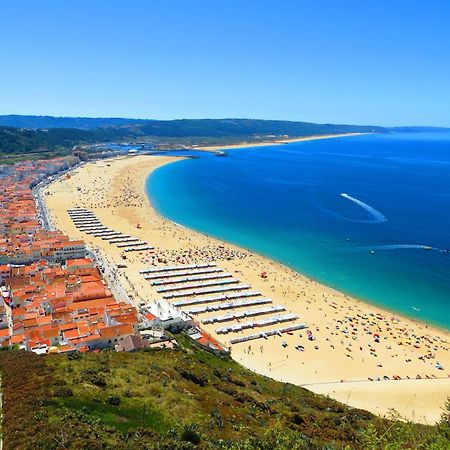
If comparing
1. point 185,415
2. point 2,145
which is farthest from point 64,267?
point 2,145

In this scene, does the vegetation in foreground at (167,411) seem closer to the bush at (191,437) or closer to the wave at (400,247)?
the bush at (191,437)

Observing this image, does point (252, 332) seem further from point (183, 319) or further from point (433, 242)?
point (433, 242)

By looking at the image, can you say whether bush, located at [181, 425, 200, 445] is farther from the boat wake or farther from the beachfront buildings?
the boat wake

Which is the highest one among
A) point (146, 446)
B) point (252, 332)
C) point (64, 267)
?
point (146, 446)

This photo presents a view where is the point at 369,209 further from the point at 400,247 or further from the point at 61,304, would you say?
the point at 61,304

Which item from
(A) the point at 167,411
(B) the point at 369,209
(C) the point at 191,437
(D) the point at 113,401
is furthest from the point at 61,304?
(B) the point at 369,209

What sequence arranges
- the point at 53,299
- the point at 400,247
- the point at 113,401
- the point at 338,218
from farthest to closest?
the point at 338,218
the point at 400,247
the point at 53,299
the point at 113,401
